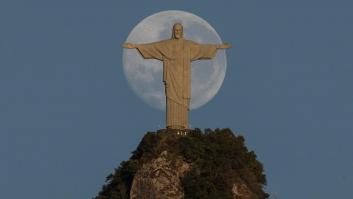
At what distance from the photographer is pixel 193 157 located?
138 m

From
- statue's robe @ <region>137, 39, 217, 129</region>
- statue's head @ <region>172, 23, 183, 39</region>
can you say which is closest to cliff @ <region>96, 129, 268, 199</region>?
statue's robe @ <region>137, 39, 217, 129</region>

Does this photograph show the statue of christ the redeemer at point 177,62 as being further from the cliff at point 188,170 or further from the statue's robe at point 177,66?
the cliff at point 188,170

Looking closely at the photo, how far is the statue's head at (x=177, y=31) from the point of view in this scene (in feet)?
461

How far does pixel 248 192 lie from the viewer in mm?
138500

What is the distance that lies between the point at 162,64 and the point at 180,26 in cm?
264

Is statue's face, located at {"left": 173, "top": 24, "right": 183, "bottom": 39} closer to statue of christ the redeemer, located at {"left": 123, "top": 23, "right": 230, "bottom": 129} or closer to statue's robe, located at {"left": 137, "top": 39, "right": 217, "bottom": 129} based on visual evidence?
statue of christ the redeemer, located at {"left": 123, "top": 23, "right": 230, "bottom": 129}

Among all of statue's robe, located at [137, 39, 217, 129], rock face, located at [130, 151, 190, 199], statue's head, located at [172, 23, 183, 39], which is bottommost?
rock face, located at [130, 151, 190, 199]

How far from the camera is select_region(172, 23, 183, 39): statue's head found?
461 feet

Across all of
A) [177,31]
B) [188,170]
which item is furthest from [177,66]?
[188,170]

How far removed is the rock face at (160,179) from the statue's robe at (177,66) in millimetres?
2798

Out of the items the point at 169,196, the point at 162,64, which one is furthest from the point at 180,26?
the point at 169,196

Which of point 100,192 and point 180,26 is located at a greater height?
point 180,26

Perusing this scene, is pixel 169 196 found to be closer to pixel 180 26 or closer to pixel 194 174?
pixel 194 174

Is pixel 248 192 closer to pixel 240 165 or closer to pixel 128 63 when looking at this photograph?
pixel 240 165
